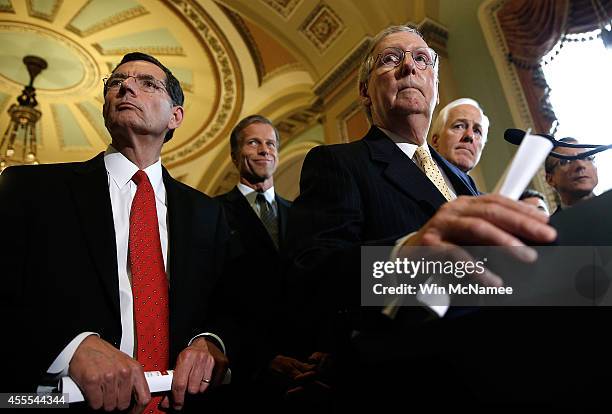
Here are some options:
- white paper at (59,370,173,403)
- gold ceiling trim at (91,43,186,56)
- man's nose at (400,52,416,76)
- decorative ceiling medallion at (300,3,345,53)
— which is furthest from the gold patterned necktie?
gold ceiling trim at (91,43,186,56)

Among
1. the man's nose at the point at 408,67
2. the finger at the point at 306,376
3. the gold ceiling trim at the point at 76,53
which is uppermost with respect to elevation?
the gold ceiling trim at the point at 76,53

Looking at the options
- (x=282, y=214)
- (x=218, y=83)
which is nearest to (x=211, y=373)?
(x=282, y=214)

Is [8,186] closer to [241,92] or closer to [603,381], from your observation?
[603,381]

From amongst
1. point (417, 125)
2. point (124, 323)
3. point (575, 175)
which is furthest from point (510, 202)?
point (575, 175)

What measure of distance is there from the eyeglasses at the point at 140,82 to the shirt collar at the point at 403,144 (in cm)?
83

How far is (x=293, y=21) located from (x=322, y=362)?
5.12m

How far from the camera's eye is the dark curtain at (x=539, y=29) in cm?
327

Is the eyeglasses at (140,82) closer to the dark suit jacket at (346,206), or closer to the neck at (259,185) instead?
the dark suit jacket at (346,206)

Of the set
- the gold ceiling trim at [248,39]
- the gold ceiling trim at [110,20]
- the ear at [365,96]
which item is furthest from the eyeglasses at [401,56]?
the gold ceiling trim at [110,20]

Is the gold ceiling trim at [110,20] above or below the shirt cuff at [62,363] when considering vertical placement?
above

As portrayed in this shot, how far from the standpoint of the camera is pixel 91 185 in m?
1.29

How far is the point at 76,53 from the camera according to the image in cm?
676

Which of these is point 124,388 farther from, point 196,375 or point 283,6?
point 283,6

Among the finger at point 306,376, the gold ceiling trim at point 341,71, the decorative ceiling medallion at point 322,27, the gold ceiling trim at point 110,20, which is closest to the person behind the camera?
the finger at point 306,376
